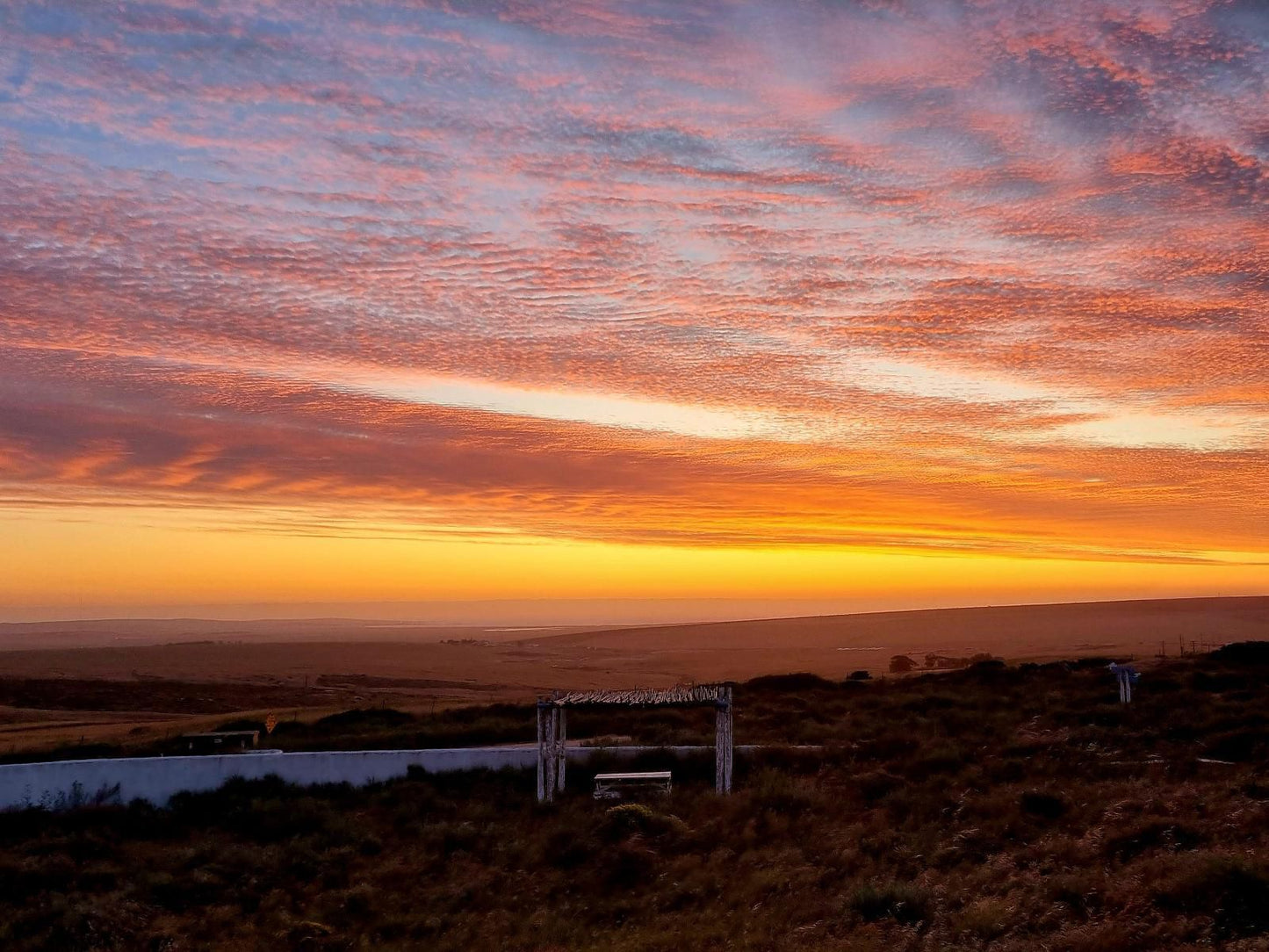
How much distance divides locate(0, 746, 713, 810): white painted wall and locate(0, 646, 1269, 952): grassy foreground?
50 cm

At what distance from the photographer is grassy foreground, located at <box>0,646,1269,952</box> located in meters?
14.5

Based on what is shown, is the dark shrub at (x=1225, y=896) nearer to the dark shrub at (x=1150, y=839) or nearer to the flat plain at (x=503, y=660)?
the dark shrub at (x=1150, y=839)

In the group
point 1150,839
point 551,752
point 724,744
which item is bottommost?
point 1150,839

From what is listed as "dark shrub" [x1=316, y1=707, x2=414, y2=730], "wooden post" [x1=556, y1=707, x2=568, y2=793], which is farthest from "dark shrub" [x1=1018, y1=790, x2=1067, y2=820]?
"dark shrub" [x1=316, y1=707, x2=414, y2=730]

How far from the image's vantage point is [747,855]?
19125mm

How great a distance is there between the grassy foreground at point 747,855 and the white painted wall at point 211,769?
1.63ft

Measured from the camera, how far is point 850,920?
15016 millimetres

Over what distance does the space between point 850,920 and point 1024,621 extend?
13315 centimetres

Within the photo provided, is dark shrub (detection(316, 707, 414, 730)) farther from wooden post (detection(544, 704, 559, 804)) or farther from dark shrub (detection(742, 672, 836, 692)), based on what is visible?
dark shrub (detection(742, 672, 836, 692))

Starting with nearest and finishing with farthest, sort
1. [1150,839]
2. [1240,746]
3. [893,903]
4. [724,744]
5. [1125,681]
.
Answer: [893,903] → [1150,839] → [1240,746] → [724,744] → [1125,681]

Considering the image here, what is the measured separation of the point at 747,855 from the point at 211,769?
44.4 ft

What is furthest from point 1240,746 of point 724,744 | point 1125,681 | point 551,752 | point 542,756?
point 542,756

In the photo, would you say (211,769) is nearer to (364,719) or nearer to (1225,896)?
(364,719)

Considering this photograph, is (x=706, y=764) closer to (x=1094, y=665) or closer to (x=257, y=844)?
(x=257, y=844)
